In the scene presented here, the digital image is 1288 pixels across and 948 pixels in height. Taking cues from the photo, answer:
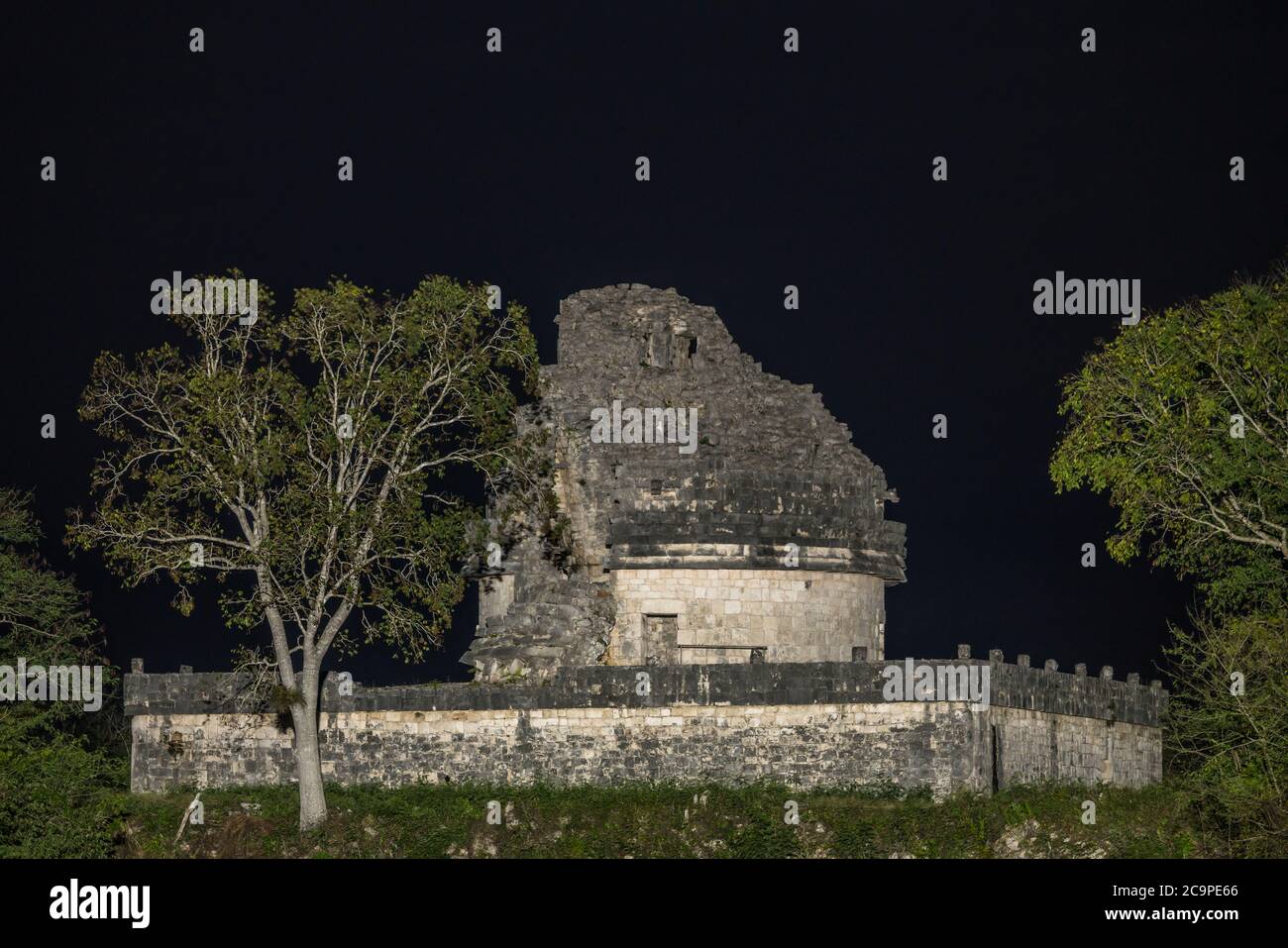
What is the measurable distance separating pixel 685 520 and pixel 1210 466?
12148 mm

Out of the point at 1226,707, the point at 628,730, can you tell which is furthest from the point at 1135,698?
the point at 628,730

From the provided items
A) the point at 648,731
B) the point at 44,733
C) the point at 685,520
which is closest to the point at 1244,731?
the point at 648,731

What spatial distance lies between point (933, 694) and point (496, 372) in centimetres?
1202

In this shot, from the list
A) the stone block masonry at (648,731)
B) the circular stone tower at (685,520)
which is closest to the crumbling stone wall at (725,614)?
the circular stone tower at (685,520)

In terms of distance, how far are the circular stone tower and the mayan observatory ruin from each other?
6cm

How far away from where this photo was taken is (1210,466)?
175 ft

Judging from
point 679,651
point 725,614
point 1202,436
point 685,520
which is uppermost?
point 1202,436

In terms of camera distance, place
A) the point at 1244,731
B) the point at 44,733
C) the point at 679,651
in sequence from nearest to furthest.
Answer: the point at 1244,731 → the point at 679,651 → the point at 44,733

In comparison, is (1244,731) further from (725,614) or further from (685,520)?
(685,520)

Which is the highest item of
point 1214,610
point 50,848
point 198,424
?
point 198,424

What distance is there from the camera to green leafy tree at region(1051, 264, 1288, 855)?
5041 centimetres
